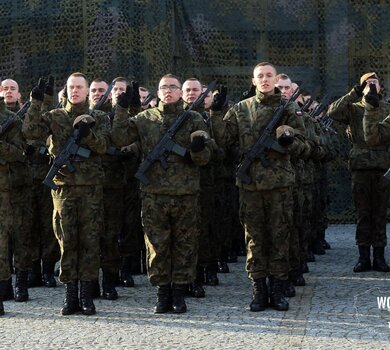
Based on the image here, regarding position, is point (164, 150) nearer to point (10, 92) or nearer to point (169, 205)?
point (169, 205)

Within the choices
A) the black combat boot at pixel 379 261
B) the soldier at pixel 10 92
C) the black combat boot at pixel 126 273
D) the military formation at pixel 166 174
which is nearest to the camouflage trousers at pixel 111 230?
the military formation at pixel 166 174

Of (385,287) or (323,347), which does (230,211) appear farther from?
(323,347)

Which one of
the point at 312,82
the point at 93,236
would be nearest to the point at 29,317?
the point at 93,236

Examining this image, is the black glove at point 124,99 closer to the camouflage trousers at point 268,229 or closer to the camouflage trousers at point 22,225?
the camouflage trousers at point 268,229

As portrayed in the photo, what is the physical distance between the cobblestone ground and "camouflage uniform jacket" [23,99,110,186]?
43.0 inches

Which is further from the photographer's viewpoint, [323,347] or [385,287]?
[385,287]

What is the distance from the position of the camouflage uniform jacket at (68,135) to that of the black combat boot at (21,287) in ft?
3.69

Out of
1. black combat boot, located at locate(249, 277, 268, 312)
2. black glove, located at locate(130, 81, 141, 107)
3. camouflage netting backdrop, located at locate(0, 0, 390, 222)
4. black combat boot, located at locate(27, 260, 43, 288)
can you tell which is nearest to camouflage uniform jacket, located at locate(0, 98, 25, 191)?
black glove, located at locate(130, 81, 141, 107)

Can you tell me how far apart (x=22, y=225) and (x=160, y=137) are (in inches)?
70.2

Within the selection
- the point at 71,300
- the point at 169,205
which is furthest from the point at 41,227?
the point at 169,205

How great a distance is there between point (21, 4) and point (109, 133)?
655 cm

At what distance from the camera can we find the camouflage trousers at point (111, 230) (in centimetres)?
794

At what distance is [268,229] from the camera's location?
283 inches

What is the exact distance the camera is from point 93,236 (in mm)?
7195
